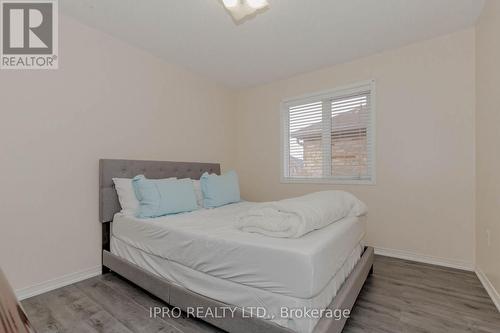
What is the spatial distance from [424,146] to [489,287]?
1424mm

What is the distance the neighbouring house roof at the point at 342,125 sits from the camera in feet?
10.6

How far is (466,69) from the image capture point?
2.56 meters

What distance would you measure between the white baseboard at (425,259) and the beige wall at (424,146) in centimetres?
3

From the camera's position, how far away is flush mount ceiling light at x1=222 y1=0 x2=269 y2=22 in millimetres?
1939

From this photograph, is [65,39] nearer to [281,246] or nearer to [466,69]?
[281,246]

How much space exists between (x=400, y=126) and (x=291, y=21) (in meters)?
1.74

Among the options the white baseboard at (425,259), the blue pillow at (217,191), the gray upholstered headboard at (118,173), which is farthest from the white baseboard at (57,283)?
the white baseboard at (425,259)

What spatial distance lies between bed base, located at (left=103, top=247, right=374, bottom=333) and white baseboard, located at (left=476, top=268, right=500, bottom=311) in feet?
2.91

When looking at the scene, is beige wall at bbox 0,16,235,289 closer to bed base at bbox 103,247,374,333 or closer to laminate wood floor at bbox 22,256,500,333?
laminate wood floor at bbox 22,256,500,333

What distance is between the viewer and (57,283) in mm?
2238

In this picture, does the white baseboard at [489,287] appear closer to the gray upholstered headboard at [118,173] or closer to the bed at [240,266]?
the bed at [240,266]

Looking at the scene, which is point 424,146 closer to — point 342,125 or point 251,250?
point 342,125

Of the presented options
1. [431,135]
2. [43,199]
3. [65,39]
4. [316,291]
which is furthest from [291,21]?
[43,199]

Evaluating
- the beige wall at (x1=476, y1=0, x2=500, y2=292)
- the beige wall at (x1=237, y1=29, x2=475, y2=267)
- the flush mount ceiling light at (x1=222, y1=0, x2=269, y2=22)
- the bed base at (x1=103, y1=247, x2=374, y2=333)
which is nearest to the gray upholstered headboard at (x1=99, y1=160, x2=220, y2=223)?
the bed base at (x1=103, y1=247, x2=374, y2=333)
